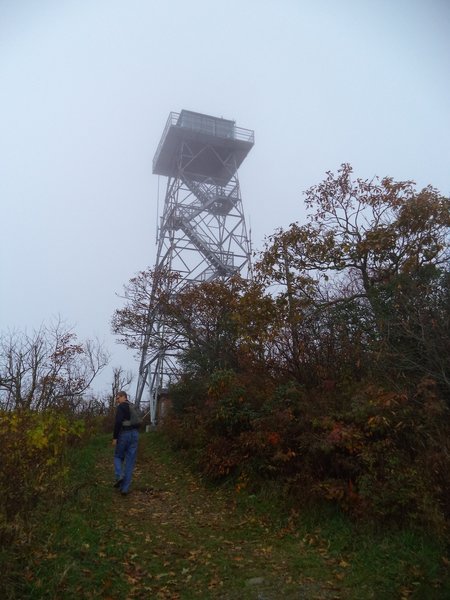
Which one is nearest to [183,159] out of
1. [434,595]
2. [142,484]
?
[142,484]

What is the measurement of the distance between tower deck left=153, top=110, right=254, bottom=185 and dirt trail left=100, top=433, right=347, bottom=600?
17.7 metres

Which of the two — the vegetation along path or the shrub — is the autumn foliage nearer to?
the vegetation along path

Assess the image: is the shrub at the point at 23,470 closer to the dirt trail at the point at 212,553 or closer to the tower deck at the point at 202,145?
the dirt trail at the point at 212,553

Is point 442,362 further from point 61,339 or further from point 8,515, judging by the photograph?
point 61,339

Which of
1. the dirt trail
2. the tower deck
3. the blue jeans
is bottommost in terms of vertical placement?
the dirt trail

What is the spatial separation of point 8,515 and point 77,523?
127 cm

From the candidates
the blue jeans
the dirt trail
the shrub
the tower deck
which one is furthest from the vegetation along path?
the tower deck

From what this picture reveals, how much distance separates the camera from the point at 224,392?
30.0 ft

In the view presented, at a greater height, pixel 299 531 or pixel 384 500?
pixel 384 500

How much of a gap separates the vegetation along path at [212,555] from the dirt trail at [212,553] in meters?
0.01

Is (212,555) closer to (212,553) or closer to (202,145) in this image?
(212,553)

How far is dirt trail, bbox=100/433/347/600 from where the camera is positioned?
4.11 meters

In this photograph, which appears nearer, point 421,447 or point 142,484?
point 421,447

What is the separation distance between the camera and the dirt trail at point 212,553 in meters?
4.11
